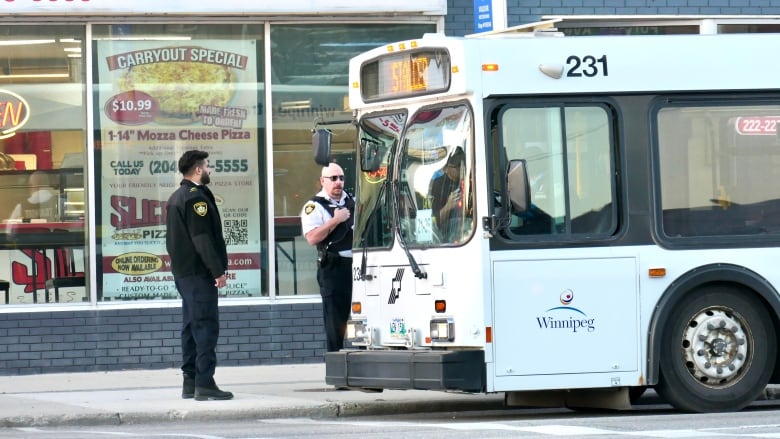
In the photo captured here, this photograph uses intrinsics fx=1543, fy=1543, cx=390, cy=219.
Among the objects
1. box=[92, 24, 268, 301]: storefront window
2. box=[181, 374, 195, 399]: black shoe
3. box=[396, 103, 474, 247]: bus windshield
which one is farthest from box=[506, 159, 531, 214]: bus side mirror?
box=[92, 24, 268, 301]: storefront window

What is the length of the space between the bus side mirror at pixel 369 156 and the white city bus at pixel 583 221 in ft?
0.73

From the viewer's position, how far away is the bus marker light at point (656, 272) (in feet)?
35.7

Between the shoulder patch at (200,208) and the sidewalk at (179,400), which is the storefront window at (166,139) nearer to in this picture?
the sidewalk at (179,400)

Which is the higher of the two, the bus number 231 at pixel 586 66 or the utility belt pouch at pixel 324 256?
the bus number 231 at pixel 586 66

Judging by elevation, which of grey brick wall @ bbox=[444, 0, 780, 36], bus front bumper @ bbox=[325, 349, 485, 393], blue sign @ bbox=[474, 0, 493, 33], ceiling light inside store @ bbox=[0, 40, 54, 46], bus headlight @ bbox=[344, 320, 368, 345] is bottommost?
bus front bumper @ bbox=[325, 349, 485, 393]

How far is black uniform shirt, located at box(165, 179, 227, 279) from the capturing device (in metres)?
12.1

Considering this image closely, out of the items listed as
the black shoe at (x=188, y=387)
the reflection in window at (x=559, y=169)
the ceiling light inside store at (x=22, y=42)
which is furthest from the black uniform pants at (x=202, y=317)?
the ceiling light inside store at (x=22, y=42)

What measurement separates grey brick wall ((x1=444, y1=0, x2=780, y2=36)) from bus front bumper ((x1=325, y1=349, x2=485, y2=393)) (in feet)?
17.6

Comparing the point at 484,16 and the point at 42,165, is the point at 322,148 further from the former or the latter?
the point at 42,165

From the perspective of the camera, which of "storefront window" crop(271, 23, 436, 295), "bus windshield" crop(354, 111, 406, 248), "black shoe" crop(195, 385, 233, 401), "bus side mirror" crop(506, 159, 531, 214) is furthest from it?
"storefront window" crop(271, 23, 436, 295)

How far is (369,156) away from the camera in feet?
38.3

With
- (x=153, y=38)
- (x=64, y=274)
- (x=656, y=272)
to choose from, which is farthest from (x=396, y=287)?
(x=153, y=38)

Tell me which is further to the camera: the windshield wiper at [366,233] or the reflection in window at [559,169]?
the windshield wiper at [366,233]

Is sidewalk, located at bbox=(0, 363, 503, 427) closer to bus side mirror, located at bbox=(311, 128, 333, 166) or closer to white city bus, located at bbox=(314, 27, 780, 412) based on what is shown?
white city bus, located at bbox=(314, 27, 780, 412)
